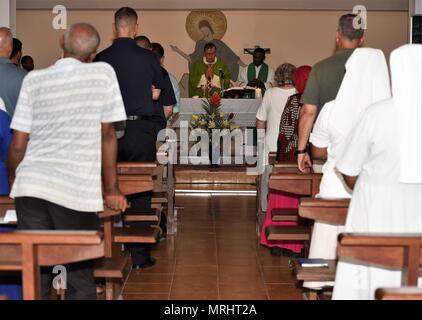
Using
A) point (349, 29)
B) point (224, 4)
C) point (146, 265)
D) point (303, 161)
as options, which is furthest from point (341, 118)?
point (224, 4)

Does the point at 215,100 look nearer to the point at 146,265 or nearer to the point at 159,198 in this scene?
the point at 159,198

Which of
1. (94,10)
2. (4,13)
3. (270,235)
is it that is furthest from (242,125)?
(270,235)

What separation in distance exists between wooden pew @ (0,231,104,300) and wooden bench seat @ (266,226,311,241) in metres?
2.12

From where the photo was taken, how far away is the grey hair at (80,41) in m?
3.71

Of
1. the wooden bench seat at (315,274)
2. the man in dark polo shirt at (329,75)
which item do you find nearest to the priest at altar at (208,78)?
the man in dark polo shirt at (329,75)

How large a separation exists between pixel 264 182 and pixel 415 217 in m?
3.81

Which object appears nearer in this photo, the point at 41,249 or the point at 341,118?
the point at 41,249

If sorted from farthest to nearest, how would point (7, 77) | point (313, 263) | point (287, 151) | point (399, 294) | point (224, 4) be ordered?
point (224, 4), point (287, 151), point (7, 77), point (313, 263), point (399, 294)

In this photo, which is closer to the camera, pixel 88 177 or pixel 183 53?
pixel 88 177

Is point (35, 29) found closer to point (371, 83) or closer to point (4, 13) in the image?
point (4, 13)

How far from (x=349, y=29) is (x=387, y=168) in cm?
164

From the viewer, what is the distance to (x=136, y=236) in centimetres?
486
